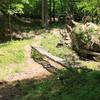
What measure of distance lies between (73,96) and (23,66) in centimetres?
631

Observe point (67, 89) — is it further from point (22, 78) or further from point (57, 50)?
point (57, 50)

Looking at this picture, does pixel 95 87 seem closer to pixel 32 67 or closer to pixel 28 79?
pixel 28 79

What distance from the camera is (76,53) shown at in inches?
507

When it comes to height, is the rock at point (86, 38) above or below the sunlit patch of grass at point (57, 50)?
above

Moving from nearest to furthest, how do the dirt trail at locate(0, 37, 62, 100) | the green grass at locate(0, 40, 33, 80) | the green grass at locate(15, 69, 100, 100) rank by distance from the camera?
the green grass at locate(15, 69, 100, 100)
the dirt trail at locate(0, 37, 62, 100)
the green grass at locate(0, 40, 33, 80)

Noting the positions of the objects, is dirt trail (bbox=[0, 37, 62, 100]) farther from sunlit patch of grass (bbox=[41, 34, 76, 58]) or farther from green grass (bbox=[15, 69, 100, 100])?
sunlit patch of grass (bbox=[41, 34, 76, 58])

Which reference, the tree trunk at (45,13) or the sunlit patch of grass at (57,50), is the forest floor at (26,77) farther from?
the tree trunk at (45,13)

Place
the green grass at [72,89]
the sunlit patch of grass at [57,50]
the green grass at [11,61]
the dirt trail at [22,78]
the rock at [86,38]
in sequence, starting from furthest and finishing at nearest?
the sunlit patch of grass at [57,50]
the rock at [86,38]
the green grass at [11,61]
the dirt trail at [22,78]
the green grass at [72,89]

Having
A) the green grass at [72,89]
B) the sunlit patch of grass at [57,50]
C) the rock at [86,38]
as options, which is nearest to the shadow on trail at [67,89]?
the green grass at [72,89]

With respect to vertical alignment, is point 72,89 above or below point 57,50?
above

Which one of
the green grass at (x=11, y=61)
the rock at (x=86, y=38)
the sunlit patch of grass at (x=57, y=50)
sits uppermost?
the rock at (x=86, y=38)

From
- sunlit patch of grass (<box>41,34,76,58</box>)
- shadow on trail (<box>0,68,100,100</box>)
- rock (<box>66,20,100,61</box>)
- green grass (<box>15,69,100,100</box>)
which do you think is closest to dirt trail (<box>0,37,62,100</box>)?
shadow on trail (<box>0,68,100,100</box>)

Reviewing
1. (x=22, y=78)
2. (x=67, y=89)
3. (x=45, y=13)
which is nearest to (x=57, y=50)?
(x=22, y=78)

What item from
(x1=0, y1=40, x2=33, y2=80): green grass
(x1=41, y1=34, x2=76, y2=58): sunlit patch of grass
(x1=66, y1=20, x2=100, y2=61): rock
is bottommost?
(x1=0, y1=40, x2=33, y2=80): green grass
